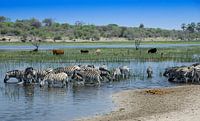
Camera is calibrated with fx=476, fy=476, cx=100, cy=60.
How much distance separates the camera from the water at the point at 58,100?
17719 millimetres

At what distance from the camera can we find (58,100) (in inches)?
842

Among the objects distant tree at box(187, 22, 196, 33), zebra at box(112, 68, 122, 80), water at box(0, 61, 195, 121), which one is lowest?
water at box(0, 61, 195, 121)

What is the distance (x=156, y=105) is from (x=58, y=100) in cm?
464

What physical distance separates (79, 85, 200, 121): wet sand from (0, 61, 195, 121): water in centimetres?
75

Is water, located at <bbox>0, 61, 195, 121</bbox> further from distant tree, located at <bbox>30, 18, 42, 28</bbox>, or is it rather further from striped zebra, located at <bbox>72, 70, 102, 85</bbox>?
distant tree, located at <bbox>30, 18, 42, 28</bbox>

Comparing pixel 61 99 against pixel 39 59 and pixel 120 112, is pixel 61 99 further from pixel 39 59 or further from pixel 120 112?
pixel 39 59

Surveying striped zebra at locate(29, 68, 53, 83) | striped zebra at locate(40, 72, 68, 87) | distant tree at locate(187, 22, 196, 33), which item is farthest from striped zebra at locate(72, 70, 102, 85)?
distant tree at locate(187, 22, 196, 33)

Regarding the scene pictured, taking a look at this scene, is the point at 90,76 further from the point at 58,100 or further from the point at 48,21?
the point at 48,21

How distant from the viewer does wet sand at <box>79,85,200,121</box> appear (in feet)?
52.6

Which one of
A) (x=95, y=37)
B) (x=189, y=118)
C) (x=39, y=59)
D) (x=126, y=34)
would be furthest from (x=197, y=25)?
(x=189, y=118)

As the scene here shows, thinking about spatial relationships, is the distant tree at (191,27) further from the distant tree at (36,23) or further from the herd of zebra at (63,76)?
the herd of zebra at (63,76)

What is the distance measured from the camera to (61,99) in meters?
21.8

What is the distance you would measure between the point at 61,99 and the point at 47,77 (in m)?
5.01

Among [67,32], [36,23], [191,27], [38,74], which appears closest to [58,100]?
[38,74]
